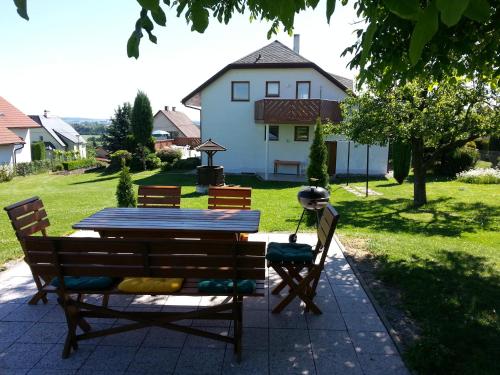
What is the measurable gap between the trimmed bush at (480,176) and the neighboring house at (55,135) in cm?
4646

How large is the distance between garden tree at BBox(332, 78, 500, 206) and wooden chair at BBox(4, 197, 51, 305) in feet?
30.2

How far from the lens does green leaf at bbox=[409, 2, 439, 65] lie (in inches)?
41.7

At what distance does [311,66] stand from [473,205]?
12.3m

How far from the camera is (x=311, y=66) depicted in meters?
22.1

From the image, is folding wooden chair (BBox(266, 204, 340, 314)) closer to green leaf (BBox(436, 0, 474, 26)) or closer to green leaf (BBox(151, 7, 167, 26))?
green leaf (BBox(151, 7, 167, 26))

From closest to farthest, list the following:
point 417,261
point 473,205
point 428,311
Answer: point 428,311 → point 417,261 → point 473,205

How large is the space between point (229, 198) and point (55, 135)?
5620cm

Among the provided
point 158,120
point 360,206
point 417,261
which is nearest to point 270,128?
point 360,206

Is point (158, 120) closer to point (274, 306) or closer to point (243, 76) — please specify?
point (243, 76)

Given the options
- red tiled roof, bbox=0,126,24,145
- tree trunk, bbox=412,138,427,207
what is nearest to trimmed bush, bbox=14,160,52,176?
red tiled roof, bbox=0,126,24,145

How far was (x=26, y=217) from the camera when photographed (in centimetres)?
445

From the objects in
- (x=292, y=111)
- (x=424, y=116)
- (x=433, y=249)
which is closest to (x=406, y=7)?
(x=433, y=249)

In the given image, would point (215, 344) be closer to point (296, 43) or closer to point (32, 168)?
point (296, 43)

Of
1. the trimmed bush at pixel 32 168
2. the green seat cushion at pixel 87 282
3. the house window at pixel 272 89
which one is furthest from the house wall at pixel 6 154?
the green seat cushion at pixel 87 282
